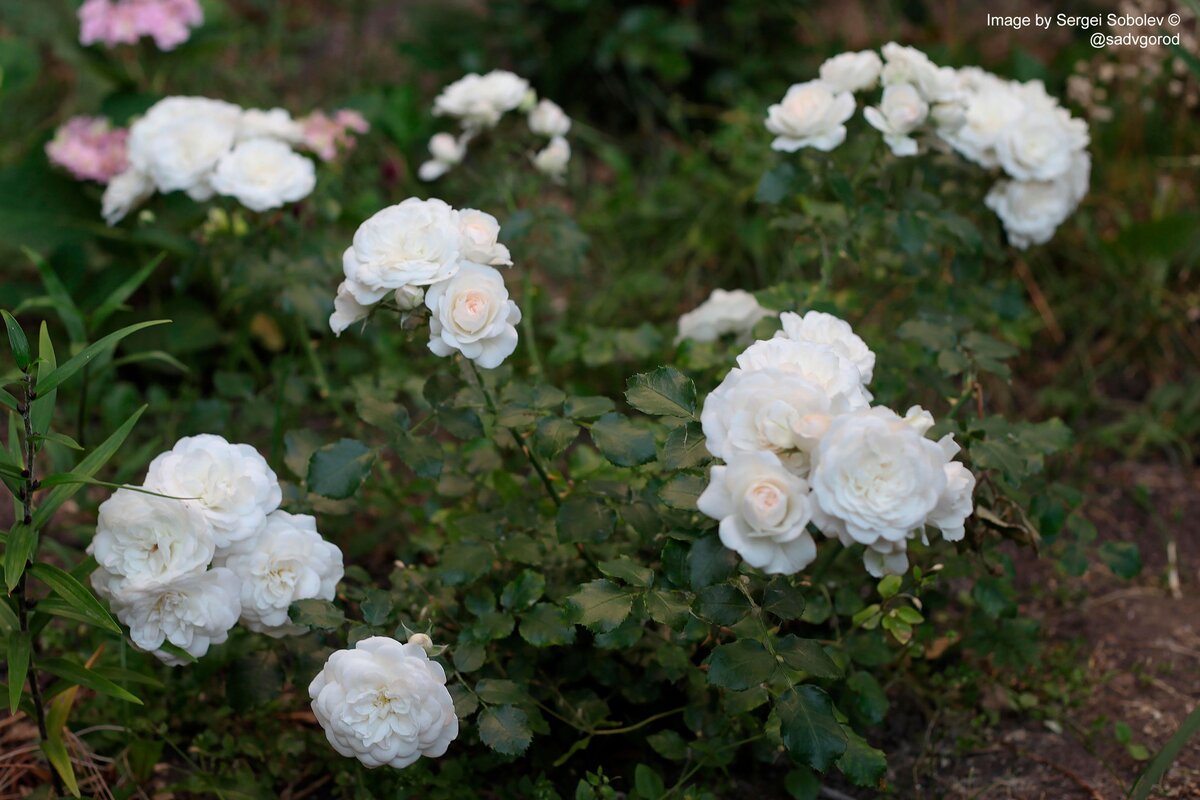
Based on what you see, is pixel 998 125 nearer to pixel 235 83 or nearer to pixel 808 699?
pixel 808 699

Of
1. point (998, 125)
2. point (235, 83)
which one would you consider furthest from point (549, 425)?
point (235, 83)

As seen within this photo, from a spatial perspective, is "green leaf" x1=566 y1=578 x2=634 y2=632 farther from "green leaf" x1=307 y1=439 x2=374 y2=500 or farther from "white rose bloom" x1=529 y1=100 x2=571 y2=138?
"white rose bloom" x1=529 y1=100 x2=571 y2=138

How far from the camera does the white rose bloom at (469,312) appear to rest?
1271mm

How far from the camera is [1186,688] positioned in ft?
5.95

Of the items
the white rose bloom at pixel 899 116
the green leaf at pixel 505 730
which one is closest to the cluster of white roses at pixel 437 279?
the green leaf at pixel 505 730

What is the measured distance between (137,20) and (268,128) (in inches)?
31.2

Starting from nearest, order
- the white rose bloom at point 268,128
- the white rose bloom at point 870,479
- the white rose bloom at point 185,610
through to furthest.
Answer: the white rose bloom at point 870,479
the white rose bloom at point 185,610
the white rose bloom at point 268,128

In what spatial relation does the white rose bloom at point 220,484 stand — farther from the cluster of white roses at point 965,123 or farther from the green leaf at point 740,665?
the cluster of white roses at point 965,123

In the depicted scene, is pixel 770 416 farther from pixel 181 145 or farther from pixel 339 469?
pixel 181 145

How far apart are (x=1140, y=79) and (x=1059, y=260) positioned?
1.72 ft

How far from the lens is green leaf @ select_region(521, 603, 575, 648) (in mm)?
1398

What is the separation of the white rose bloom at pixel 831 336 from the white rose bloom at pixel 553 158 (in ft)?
2.58

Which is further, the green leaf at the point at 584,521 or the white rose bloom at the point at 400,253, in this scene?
the green leaf at the point at 584,521

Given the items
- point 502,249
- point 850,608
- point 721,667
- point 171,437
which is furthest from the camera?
point 171,437
